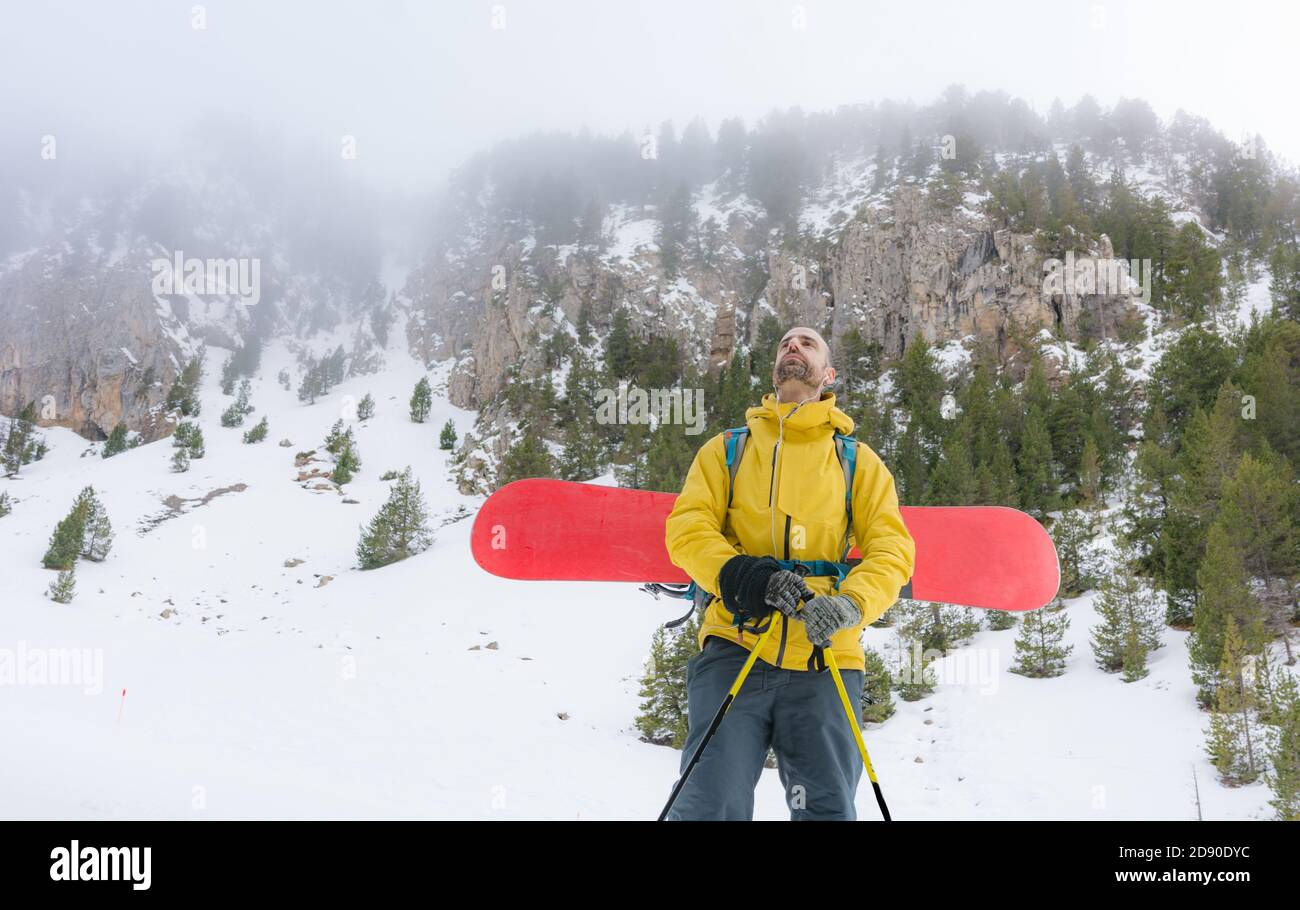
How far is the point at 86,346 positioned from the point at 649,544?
88.3m

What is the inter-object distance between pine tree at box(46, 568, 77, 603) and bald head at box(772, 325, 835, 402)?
26.1 m

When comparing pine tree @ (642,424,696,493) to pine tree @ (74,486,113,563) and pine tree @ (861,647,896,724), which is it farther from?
pine tree @ (74,486,113,563)

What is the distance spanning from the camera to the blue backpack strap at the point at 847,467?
7.40 ft

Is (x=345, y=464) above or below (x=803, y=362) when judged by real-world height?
below

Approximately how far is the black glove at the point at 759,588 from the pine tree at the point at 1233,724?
32.7ft

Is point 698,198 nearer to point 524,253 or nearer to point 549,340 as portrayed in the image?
point 524,253

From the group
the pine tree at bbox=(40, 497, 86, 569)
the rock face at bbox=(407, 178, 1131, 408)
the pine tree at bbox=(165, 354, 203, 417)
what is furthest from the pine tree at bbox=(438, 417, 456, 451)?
the pine tree at bbox=(165, 354, 203, 417)

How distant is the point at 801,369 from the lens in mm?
2375

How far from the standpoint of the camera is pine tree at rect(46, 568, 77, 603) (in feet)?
63.6

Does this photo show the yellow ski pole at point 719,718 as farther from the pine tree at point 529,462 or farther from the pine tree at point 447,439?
the pine tree at point 447,439

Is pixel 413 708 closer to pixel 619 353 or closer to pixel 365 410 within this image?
pixel 619 353

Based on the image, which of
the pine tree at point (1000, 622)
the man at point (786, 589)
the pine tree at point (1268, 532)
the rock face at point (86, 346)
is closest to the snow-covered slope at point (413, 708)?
the pine tree at point (1000, 622)

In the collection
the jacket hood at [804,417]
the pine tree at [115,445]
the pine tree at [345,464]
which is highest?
the jacket hood at [804,417]

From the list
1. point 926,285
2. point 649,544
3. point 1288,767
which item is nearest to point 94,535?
point 649,544
